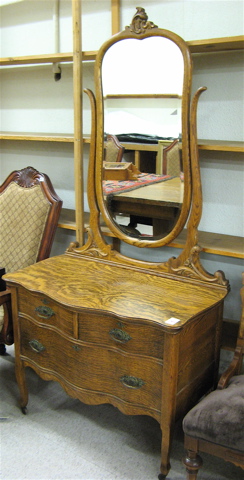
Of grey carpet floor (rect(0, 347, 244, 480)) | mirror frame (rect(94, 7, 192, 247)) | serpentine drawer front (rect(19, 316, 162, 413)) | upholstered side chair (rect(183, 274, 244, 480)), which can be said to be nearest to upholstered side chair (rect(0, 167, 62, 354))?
mirror frame (rect(94, 7, 192, 247))

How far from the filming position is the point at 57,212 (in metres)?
2.55

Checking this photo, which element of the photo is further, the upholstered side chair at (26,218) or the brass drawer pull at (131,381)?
the upholstered side chair at (26,218)

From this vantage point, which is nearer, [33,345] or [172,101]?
[172,101]

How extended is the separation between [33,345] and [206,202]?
3.55 ft

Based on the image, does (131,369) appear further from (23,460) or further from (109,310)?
(23,460)

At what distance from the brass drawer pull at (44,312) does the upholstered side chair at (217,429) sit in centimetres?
73

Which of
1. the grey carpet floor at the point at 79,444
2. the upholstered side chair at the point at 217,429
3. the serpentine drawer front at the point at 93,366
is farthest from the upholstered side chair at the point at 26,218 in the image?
the upholstered side chair at the point at 217,429

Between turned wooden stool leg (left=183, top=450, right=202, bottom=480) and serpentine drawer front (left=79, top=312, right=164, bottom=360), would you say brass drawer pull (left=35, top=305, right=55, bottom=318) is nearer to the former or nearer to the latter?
serpentine drawer front (left=79, top=312, right=164, bottom=360)

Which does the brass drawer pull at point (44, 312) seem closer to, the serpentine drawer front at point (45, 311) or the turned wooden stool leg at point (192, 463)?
the serpentine drawer front at point (45, 311)

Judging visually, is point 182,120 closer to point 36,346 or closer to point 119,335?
point 119,335

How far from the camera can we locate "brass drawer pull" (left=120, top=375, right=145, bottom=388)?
1.80 meters

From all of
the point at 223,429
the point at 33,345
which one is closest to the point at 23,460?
the point at 33,345

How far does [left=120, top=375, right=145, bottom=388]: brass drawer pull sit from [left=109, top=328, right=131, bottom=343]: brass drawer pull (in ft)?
0.49

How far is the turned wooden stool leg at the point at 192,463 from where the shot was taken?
5.42ft
